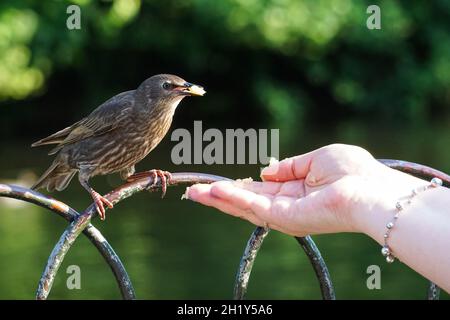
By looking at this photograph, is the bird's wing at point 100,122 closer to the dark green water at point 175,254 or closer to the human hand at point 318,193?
the human hand at point 318,193

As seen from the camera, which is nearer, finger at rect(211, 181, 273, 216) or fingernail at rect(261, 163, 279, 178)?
finger at rect(211, 181, 273, 216)

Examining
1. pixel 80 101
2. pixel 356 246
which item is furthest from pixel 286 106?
pixel 356 246

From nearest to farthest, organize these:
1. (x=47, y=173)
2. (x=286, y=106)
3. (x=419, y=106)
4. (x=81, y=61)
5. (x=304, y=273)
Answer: (x=47, y=173), (x=304, y=273), (x=81, y=61), (x=286, y=106), (x=419, y=106)

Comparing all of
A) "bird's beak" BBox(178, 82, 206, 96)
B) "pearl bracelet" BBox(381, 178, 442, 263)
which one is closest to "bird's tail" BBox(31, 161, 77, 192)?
"bird's beak" BBox(178, 82, 206, 96)

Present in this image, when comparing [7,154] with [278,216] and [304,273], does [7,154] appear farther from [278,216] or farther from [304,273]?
[278,216]

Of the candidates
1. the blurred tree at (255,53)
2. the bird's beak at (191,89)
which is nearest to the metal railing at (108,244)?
the bird's beak at (191,89)

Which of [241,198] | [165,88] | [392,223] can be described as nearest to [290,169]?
[241,198]

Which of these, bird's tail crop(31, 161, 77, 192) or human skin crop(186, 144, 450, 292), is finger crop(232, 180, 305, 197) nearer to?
human skin crop(186, 144, 450, 292)
